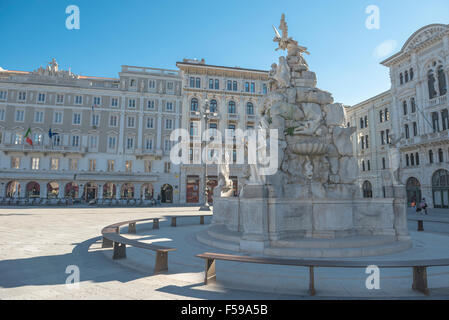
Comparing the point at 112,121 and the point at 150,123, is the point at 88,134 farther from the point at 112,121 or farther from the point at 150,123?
the point at 150,123

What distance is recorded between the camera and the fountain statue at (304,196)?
282 inches

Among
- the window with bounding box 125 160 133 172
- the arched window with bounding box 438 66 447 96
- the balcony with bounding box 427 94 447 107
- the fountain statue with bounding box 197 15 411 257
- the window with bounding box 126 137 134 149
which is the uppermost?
the arched window with bounding box 438 66 447 96

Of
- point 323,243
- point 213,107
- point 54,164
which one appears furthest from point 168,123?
point 323,243

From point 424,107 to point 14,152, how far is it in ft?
170

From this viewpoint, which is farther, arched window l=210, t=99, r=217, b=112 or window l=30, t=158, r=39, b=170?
arched window l=210, t=99, r=217, b=112

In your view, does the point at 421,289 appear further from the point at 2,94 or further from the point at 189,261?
the point at 2,94

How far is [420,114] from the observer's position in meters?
31.6

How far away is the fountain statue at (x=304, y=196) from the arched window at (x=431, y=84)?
28694mm

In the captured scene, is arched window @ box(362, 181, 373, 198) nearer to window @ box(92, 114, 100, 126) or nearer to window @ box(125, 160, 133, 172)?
window @ box(125, 160, 133, 172)

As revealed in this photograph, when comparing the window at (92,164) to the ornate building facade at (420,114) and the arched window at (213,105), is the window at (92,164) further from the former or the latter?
the ornate building facade at (420,114)

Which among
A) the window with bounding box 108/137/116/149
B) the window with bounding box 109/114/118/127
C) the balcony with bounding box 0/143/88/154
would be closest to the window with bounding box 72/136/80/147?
the balcony with bounding box 0/143/88/154

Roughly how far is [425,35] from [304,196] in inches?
1363

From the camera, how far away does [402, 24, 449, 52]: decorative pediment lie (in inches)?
1147

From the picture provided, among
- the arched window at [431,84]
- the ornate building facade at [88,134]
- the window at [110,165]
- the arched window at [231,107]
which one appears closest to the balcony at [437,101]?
the arched window at [431,84]
